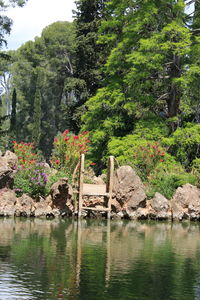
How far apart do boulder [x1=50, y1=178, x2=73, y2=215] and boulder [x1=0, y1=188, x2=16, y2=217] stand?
1271 millimetres

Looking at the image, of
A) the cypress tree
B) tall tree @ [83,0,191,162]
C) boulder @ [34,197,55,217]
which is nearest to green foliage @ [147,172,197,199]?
boulder @ [34,197,55,217]

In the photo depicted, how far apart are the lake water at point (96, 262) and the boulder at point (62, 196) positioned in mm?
1799

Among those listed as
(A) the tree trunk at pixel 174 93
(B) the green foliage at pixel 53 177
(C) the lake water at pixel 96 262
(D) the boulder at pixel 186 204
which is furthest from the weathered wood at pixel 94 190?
(A) the tree trunk at pixel 174 93

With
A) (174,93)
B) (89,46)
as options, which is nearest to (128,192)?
(174,93)

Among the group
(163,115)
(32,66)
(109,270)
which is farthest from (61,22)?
(109,270)

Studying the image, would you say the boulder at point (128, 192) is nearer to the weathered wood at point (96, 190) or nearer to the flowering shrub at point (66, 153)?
the weathered wood at point (96, 190)

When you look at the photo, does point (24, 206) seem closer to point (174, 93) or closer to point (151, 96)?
point (151, 96)

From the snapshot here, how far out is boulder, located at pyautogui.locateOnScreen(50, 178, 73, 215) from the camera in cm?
1784

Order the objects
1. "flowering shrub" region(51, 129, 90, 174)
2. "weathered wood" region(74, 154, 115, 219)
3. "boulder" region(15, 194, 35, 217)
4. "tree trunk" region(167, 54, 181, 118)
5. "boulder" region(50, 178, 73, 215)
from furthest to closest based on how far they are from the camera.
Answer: "tree trunk" region(167, 54, 181, 118) < "flowering shrub" region(51, 129, 90, 174) < "weathered wood" region(74, 154, 115, 219) < "boulder" region(50, 178, 73, 215) < "boulder" region(15, 194, 35, 217)

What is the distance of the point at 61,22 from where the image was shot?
57.9m

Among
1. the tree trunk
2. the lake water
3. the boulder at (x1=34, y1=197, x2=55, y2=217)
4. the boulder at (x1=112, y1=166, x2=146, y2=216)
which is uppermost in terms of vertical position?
the tree trunk

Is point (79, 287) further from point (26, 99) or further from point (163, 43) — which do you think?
point (26, 99)

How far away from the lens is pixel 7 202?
17.6 meters

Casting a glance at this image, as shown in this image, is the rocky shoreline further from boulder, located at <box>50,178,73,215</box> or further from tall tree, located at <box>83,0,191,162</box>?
tall tree, located at <box>83,0,191,162</box>
